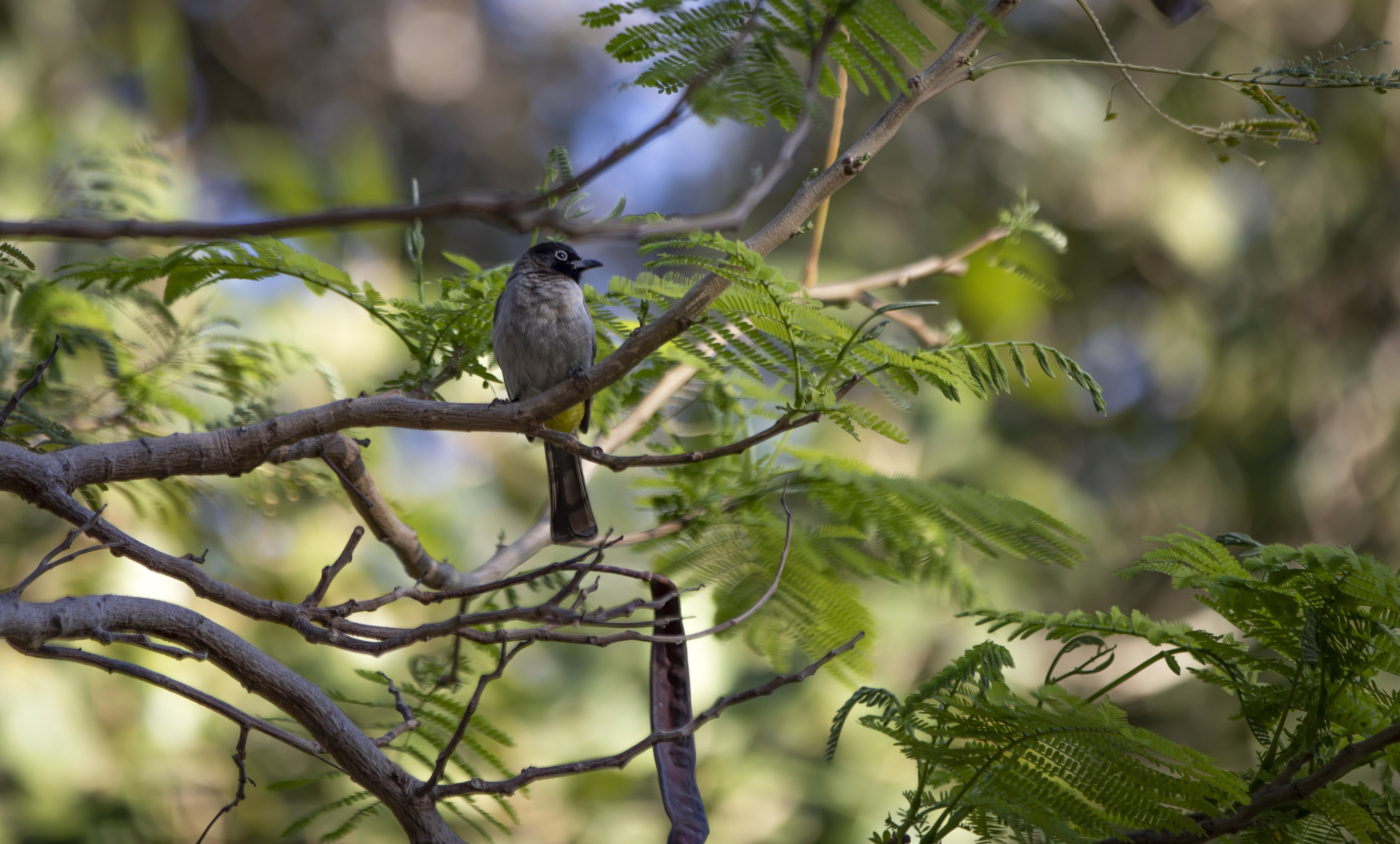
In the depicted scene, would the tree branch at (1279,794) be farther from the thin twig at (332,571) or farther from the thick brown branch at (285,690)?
the thin twig at (332,571)

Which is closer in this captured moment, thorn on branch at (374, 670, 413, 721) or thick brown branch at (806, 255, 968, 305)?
thorn on branch at (374, 670, 413, 721)

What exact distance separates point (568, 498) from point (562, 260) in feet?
4.12

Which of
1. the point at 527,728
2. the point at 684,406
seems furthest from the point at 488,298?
the point at 527,728

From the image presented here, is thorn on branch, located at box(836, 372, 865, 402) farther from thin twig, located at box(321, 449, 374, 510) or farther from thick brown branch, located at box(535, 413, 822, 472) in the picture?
thin twig, located at box(321, 449, 374, 510)

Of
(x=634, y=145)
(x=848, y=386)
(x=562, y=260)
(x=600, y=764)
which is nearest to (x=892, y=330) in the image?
(x=562, y=260)

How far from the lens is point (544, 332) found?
13.2ft

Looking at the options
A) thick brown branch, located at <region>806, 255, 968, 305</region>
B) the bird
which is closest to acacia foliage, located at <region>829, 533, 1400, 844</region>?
thick brown branch, located at <region>806, 255, 968, 305</region>

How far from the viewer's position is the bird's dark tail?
3664 mm

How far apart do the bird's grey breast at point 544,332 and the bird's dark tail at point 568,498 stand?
1.23 ft

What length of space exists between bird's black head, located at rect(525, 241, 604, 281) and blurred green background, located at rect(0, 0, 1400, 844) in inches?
49.6

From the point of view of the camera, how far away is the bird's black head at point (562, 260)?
4344mm

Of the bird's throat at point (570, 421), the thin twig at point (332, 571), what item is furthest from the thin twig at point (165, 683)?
the bird's throat at point (570, 421)

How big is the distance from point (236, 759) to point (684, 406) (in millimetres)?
1871

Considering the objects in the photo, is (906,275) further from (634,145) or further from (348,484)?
(634,145)
